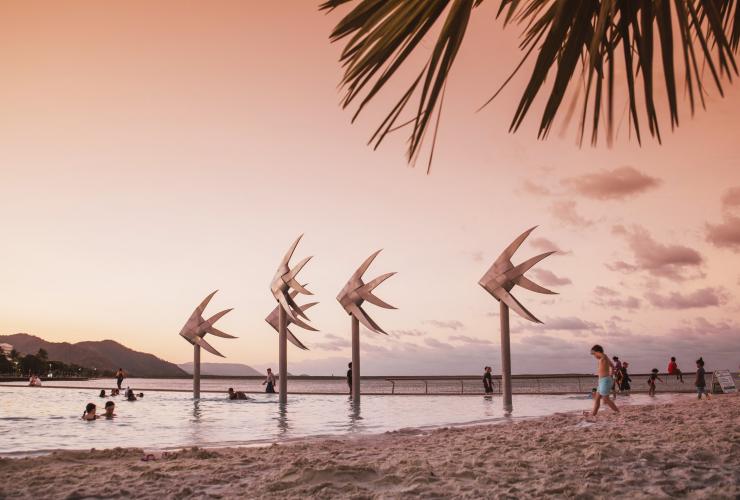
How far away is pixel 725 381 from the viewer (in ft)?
78.0

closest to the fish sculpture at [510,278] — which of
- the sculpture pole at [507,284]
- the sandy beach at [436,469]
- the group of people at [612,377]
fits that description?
the sculpture pole at [507,284]

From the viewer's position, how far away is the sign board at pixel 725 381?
23.7 meters

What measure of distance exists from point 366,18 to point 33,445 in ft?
47.6

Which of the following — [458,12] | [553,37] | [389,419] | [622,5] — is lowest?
[389,419]

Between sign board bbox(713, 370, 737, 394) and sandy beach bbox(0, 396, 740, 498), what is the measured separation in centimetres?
1526

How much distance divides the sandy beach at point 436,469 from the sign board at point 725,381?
1526 centimetres

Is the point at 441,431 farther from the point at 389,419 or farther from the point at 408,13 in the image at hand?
the point at 408,13

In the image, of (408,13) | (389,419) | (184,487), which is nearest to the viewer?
(408,13)

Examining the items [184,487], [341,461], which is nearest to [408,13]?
[184,487]

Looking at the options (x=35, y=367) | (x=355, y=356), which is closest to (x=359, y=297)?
(x=355, y=356)

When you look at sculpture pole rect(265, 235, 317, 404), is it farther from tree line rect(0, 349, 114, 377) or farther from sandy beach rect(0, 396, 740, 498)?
tree line rect(0, 349, 114, 377)

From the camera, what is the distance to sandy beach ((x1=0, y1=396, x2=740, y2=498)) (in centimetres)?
645

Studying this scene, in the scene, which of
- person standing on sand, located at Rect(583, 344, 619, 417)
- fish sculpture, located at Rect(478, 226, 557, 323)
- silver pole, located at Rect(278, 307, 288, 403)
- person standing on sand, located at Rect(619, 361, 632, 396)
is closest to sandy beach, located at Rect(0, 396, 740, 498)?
Answer: person standing on sand, located at Rect(583, 344, 619, 417)

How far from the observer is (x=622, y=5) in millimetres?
2764
